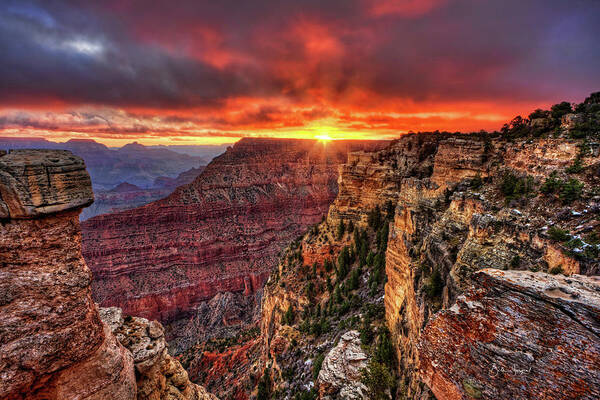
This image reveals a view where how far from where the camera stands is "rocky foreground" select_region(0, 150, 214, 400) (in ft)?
26.0

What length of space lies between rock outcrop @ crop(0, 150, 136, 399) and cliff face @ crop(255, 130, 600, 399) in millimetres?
11821

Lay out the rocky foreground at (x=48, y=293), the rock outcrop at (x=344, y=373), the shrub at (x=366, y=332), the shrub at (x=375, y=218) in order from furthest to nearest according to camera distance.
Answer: the shrub at (x=375, y=218)
the shrub at (x=366, y=332)
the rock outcrop at (x=344, y=373)
the rocky foreground at (x=48, y=293)

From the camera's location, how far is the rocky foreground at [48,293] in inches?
312

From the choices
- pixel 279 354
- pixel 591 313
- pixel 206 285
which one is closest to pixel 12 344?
pixel 591 313

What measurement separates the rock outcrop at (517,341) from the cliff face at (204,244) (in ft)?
187

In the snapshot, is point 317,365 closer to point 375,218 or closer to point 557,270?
point 557,270

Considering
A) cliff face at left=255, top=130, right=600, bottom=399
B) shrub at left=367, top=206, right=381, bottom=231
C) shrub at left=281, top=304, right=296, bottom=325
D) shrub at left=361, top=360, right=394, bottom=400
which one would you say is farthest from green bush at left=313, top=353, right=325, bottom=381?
shrub at left=367, top=206, right=381, bottom=231

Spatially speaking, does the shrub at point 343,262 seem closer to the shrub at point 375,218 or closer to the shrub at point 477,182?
the shrub at point 375,218

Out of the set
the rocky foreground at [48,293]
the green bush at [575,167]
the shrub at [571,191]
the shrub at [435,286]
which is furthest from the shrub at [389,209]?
the rocky foreground at [48,293]

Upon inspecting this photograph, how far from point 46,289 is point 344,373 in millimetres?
16682

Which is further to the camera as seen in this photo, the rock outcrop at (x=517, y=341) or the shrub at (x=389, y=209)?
the shrub at (x=389, y=209)

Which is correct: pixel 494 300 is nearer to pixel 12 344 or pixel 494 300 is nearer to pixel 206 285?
pixel 12 344

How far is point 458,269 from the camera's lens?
37.9 feet

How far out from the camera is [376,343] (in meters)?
18.4
